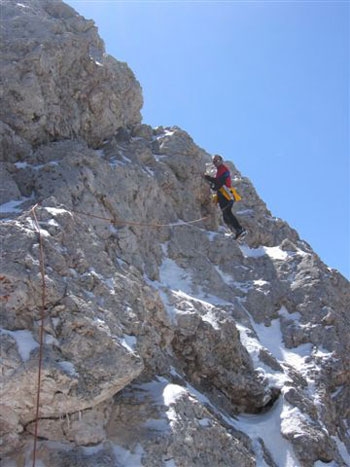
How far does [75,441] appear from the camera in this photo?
340 inches

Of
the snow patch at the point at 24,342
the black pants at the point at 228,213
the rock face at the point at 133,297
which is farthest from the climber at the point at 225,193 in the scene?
the snow patch at the point at 24,342

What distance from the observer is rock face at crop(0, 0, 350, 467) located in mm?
8914

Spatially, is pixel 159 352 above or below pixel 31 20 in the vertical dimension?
below

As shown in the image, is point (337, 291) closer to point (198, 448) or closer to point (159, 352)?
point (159, 352)

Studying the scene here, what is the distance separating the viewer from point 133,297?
11586 mm

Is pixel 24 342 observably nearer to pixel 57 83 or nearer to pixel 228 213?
pixel 228 213

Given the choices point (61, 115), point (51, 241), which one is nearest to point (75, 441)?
point (51, 241)

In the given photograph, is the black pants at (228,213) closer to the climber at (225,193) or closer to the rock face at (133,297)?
the climber at (225,193)

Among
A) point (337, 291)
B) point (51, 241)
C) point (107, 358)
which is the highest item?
point (337, 291)

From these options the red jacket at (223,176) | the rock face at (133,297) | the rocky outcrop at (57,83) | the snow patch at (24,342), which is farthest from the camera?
the red jacket at (223,176)

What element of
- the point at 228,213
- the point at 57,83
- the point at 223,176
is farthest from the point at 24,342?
the point at 57,83

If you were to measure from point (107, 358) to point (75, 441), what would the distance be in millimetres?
1449

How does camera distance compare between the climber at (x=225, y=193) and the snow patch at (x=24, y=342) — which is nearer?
the snow patch at (x=24, y=342)

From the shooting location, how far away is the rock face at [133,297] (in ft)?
29.2
